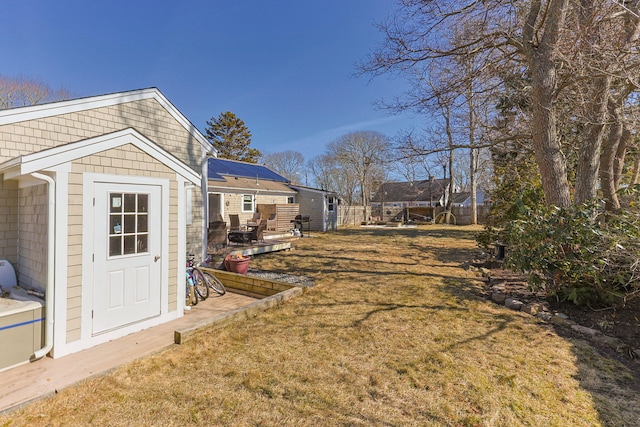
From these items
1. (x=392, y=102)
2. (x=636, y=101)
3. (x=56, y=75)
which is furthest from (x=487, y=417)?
(x=56, y=75)

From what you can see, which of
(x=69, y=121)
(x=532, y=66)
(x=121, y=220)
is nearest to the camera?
(x=121, y=220)

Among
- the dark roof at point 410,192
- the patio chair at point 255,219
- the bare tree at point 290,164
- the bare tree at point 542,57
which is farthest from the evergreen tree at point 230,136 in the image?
the bare tree at point 542,57

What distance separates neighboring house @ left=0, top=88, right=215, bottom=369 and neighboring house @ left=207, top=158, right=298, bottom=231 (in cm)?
862

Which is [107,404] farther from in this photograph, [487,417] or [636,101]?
[636,101]

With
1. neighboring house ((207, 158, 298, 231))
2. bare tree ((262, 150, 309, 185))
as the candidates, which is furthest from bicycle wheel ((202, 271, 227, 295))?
bare tree ((262, 150, 309, 185))

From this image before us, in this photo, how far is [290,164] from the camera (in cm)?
4375

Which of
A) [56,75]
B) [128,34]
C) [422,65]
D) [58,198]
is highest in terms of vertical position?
[56,75]

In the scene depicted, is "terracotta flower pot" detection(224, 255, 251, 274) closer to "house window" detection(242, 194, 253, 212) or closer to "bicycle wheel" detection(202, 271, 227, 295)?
"bicycle wheel" detection(202, 271, 227, 295)

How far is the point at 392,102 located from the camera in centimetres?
849

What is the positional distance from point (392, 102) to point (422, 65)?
120cm

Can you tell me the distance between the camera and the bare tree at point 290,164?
43.1 metres

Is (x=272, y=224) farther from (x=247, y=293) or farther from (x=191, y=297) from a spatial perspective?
(x=191, y=297)

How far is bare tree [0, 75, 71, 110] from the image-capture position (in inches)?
710

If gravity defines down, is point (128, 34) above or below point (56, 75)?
below
